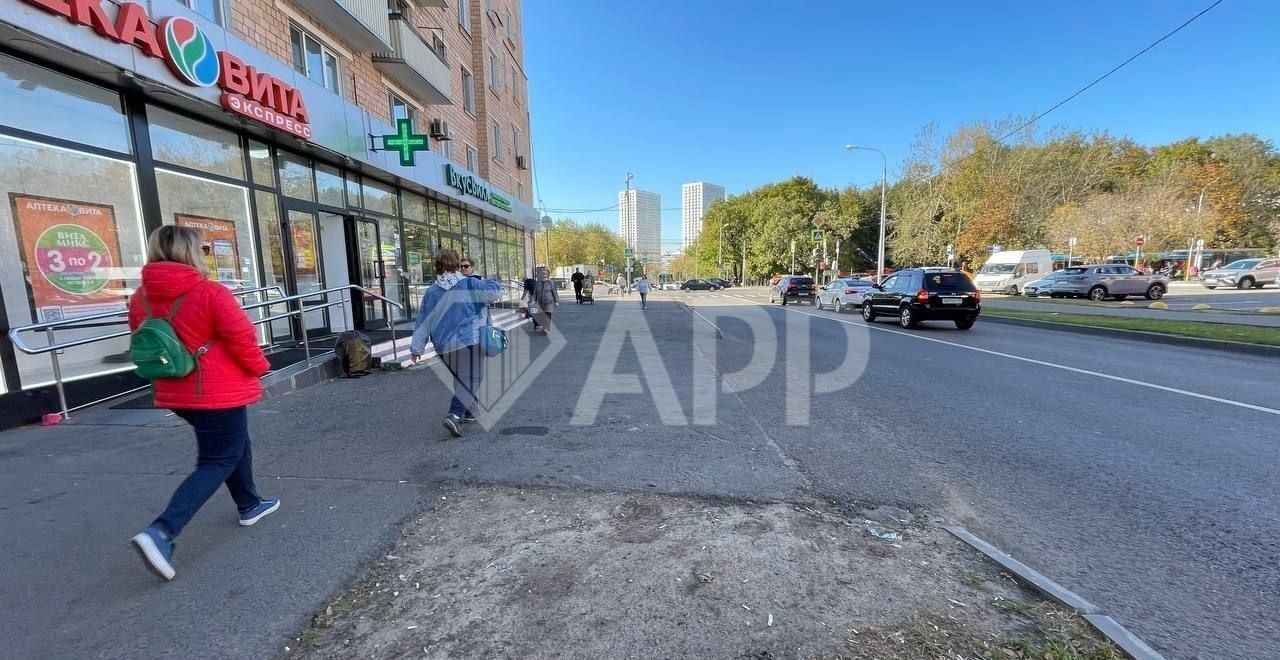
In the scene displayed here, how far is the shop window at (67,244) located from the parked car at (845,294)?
19.7 meters

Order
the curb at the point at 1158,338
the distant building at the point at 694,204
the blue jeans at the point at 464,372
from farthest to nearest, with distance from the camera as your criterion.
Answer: the distant building at the point at 694,204 < the curb at the point at 1158,338 < the blue jeans at the point at 464,372

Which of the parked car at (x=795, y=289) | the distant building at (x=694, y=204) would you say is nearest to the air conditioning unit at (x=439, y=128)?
the parked car at (x=795, y=289)

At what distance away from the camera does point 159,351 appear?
227 centimetres

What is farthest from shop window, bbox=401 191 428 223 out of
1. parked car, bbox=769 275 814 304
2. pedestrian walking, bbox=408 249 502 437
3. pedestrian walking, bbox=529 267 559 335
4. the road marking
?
parked car, bbox=769 275 814 304

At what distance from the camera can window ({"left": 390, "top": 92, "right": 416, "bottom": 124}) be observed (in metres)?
12.4

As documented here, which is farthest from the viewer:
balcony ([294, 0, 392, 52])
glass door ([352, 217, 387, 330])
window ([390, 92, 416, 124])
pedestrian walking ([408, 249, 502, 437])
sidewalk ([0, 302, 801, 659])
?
window ([390, 92, 416, 124])

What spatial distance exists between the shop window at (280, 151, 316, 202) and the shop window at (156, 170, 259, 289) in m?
0.95

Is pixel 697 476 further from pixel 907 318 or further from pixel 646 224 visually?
pixel 646 224

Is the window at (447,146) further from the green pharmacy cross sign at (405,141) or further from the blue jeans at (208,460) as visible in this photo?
the blue jeans at (208,460)

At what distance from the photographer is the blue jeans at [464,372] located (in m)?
4.48

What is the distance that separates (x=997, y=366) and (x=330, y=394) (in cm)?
961

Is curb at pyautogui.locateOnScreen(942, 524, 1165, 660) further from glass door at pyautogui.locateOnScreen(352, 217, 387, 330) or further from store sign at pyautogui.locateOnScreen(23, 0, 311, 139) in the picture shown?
glass door at pyautogui.locateOnScreen(352, 217, 387, 330)

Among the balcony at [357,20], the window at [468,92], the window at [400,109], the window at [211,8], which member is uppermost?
the window at [468,92]

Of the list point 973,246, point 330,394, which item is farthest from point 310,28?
point 973,246
